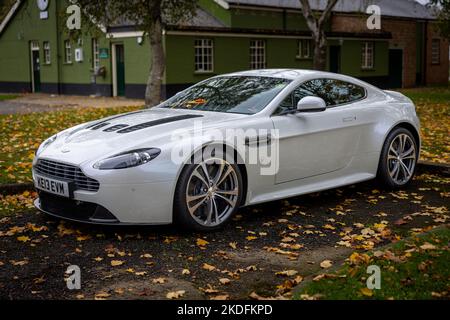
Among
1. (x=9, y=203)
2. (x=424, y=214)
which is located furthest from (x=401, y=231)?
(x=9, y=203)

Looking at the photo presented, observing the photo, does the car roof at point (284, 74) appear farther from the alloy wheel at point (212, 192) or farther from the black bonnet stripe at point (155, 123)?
the alloy wheel at point (212, 192)

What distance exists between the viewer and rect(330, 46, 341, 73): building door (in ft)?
113

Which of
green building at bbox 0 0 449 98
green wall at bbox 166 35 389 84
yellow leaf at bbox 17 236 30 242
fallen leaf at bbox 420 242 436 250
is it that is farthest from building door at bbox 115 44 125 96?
fallen leaf at bbox 420 242 436 250

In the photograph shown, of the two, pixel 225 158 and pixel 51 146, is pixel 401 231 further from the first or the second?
pixel 51 146

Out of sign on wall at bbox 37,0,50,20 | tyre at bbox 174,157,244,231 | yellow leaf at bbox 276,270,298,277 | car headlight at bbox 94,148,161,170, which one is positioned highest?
sign on wall at bbox 37,0,50,20

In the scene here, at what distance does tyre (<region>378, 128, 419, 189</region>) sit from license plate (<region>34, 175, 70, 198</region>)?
3.98 metres

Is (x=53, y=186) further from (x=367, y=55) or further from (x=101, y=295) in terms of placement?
(x=367, y=55)

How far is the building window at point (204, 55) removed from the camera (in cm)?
2872

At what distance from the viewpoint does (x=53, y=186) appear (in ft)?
20.2

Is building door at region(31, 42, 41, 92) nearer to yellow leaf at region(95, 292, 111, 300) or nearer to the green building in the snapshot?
the green building

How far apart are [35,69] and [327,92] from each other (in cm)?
3161

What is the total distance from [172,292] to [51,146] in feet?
8.47

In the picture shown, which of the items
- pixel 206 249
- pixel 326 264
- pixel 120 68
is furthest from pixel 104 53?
pixel 326 264

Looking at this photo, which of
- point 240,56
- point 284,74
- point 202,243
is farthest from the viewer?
point 240,56
